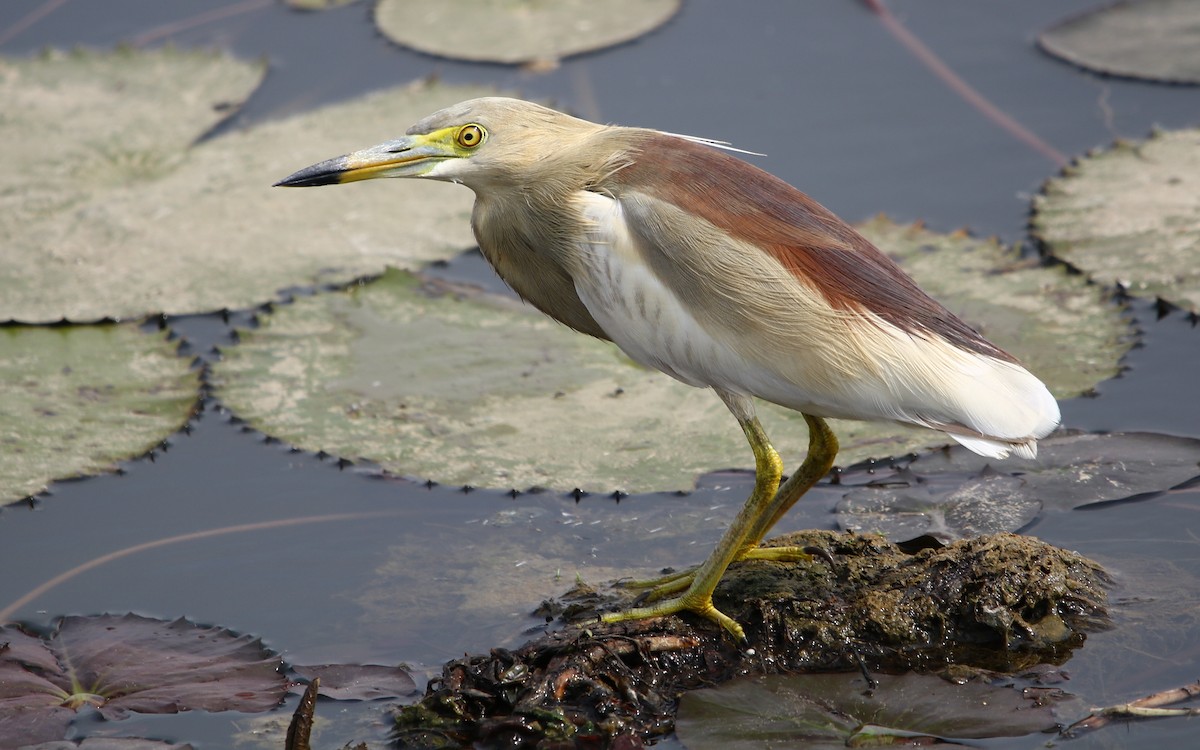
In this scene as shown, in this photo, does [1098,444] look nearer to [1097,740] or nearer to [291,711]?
[1097,740]

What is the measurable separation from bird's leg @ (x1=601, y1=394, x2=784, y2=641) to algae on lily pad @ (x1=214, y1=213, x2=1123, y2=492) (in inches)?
23.4

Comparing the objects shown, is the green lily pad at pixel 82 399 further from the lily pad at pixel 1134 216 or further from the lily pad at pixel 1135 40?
the lily pad at pixel 1135 40

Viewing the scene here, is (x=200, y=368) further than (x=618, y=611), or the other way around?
(x=200, y=368)

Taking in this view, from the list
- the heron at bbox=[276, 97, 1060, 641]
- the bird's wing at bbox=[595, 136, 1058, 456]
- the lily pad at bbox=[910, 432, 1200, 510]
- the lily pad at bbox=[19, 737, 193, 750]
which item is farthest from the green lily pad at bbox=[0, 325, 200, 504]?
the lily pad at bbox=[910, 432, 1200, 510]

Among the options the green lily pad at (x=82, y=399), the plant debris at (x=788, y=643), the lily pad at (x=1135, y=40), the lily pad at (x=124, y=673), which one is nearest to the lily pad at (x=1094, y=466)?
the plant debris at (x=788, y=643)

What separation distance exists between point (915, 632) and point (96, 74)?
5.10 metres

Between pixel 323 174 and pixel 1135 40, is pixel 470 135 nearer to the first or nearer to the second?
pixel 323 174

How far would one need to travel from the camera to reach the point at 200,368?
486 centimetres

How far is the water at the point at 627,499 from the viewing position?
12.6 feet

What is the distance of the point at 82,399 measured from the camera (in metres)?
4.66

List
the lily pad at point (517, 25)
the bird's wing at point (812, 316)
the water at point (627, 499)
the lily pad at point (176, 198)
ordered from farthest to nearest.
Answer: the lily pad at point (517, 25)
the lily pad at point (176, 198)
the water at point (627, 499)
the bird's wing at point (812, 316)

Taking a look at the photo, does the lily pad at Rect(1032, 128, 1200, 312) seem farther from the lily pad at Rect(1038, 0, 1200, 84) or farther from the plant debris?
the plant debris

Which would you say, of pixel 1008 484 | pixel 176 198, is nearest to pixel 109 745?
pixel 1008 484

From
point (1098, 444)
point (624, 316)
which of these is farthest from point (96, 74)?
point (1098, 444)
